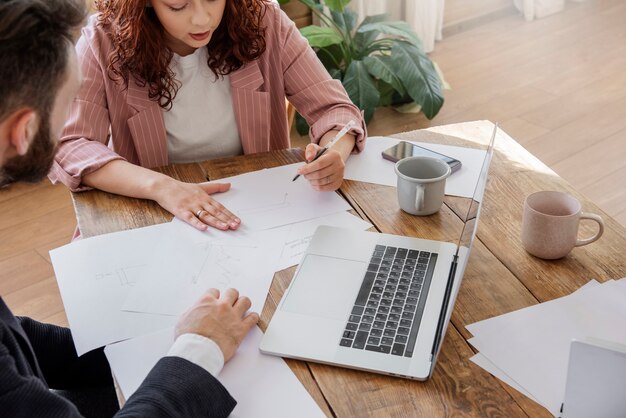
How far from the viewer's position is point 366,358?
3.50 feet

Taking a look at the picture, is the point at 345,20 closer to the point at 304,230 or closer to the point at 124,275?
the point at 304,230

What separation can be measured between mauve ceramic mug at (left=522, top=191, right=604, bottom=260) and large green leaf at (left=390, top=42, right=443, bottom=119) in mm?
1991

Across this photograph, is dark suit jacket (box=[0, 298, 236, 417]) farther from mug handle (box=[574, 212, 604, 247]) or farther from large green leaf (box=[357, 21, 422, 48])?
large green leaf (box=[357, 21, 422, 48])

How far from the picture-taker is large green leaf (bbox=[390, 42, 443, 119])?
3.24m

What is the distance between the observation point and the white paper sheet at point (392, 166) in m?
1.51

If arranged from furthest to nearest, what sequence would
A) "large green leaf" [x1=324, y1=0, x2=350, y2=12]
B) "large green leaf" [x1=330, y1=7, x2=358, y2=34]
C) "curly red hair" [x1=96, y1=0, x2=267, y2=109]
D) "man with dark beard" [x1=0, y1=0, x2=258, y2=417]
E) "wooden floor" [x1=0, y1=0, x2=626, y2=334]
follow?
"large green leaf" [x1=330, y1=7, x2=358, y2=34] < "large green leaf" [x1=324, y1=0, x2=350, y2=12] < "wooden floor" [x1=0, y1=0, x2=626, y2=334] < "curly red hair" [x1=96, y1=0, x2=267, y2=109] < "man with dark beard" [x1=0, y1=0, x2=258, y2=417]

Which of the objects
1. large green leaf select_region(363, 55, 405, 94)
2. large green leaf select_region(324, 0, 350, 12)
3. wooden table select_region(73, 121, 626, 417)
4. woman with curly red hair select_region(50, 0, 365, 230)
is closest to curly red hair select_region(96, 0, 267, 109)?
woman with curly red hair select_region(50, 0, 365, 230)

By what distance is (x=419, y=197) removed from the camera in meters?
1.38

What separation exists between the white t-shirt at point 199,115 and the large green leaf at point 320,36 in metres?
1.58

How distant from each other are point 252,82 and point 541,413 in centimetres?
106

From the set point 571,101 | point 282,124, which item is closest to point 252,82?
point 282,124

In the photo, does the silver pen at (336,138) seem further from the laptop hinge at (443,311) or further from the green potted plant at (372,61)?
the green potted plant at (372,61)

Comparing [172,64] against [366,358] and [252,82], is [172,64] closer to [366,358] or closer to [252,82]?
[252,82]

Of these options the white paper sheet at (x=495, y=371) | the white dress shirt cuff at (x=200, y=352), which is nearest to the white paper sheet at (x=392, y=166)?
the white paper sheet at (x=495, y=371)
